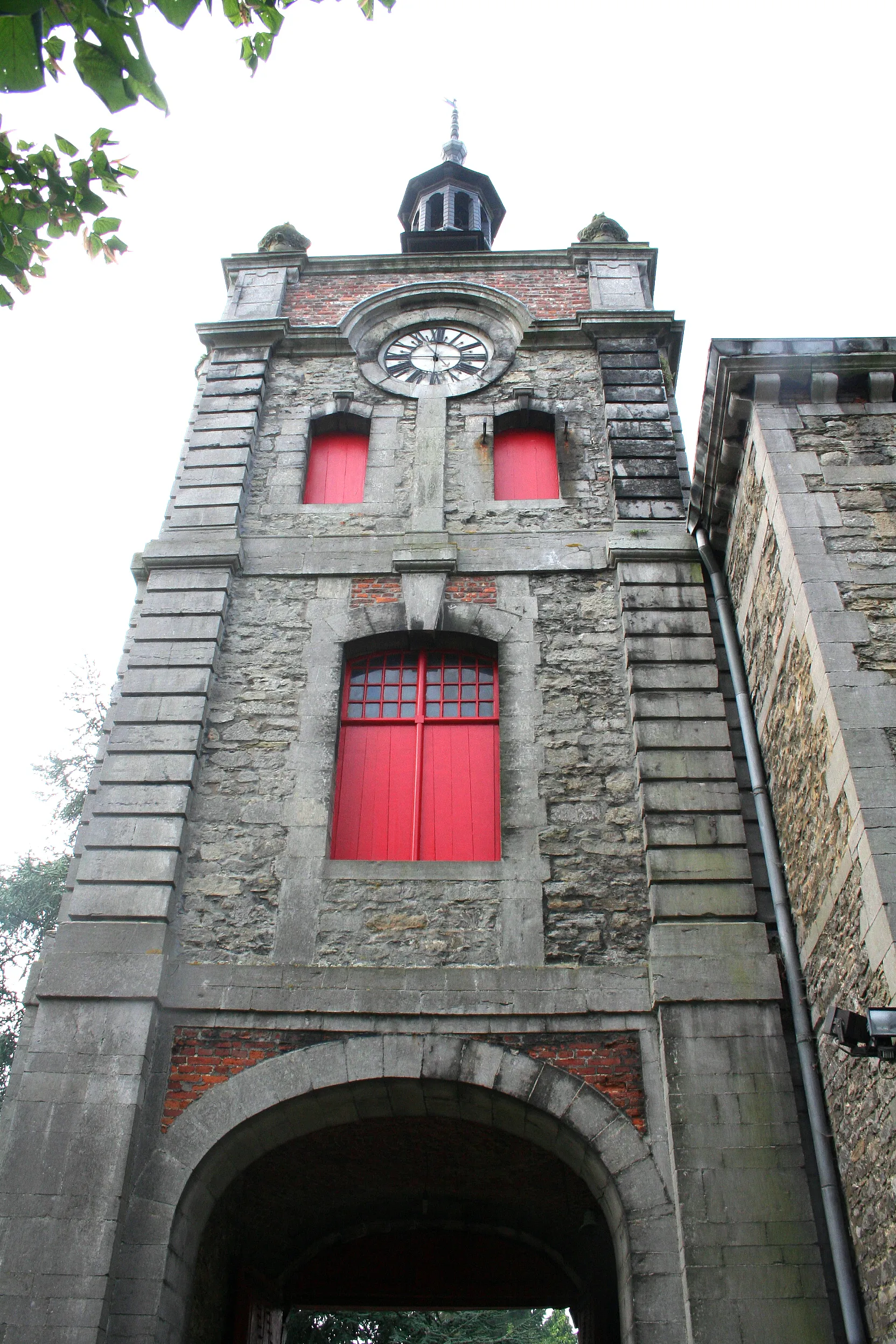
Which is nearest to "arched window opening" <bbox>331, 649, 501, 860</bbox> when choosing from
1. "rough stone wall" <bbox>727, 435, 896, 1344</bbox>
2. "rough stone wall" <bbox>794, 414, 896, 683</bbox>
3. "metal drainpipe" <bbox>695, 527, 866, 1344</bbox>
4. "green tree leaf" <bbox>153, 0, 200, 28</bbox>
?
"metal drainpipe" <bbox>695, 527, 866, 1344</bbox>

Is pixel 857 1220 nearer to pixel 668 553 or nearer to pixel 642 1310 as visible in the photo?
pixel 642 1310

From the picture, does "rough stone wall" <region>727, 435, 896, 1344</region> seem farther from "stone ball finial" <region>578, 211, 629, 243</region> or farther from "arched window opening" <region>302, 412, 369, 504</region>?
"stone ball finial" <region>578, 211, 629, 243</region>

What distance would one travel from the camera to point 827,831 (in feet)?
20.5

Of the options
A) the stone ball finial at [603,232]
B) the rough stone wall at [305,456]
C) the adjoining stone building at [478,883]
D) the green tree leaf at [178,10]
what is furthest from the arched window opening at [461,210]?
the green tree leaf at [178,10]

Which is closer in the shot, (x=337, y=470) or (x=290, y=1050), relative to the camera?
(x=290, y=1050)

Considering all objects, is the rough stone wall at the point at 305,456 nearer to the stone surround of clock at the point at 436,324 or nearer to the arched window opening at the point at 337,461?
the arched window opening at the point at 337,461

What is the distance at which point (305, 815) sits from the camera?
307 inches

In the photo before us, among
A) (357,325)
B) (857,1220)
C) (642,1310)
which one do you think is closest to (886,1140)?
(857,1220)

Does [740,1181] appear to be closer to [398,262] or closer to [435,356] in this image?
[435,356]

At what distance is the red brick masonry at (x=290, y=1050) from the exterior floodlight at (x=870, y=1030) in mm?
2078

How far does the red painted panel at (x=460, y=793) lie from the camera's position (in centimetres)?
796

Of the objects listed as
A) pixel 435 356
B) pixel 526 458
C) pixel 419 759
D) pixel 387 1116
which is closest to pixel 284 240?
pixel 435 356

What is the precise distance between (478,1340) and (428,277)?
57.8 feet

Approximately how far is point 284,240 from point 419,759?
26.1 feet
